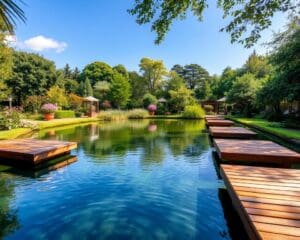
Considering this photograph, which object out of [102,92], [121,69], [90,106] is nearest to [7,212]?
[90,106]

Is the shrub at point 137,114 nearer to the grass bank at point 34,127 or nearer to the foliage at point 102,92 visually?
the grass bank at point 34,127

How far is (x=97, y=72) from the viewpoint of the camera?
37.3 metres

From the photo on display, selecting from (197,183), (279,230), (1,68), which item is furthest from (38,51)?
(279,230)

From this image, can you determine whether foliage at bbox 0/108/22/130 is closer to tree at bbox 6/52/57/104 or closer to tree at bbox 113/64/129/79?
tree at bbox 6/52/57/104

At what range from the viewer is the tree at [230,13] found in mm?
4211

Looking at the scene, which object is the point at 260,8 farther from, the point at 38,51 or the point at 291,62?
the point at 38,51

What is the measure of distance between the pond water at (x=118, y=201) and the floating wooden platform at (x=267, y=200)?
1.56 feet

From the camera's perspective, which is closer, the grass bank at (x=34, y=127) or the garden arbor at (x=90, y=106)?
the grass bank at (x=34, y=127)

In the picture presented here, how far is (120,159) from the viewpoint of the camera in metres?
6.14

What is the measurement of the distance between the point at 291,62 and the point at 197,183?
10450mm

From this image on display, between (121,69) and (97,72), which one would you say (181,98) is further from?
(97,72)

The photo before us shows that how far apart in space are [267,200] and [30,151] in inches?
200

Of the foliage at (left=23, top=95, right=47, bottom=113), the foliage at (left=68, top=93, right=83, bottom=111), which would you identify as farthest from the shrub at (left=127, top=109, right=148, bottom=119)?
the foliage at (left=23, top=95, right=47, bottom=113)

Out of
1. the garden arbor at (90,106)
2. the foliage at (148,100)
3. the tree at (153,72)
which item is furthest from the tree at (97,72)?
the garden arbor at (90,106)
